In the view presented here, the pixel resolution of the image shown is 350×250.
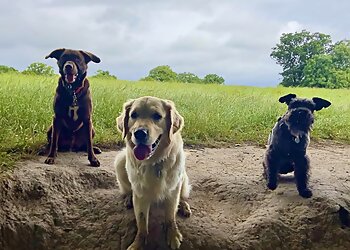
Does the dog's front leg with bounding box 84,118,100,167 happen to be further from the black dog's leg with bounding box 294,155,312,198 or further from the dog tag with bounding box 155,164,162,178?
the black dog's leg with bounding box 294,155,312,198

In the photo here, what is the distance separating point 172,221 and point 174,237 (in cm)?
9

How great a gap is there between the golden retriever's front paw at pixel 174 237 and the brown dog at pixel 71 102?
0.82 m

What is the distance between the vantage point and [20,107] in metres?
3.84

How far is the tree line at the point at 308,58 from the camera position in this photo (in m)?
5.36

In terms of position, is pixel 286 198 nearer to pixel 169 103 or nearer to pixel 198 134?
pixel 169 103

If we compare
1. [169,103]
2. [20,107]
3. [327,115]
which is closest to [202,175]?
[169,103]

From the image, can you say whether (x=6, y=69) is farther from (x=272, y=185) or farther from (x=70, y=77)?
(x=272, y=185)

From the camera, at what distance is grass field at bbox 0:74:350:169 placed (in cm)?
363

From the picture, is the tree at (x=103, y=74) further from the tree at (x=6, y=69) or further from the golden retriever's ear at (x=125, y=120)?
the golden retriever's ear at (x=125, y=120)

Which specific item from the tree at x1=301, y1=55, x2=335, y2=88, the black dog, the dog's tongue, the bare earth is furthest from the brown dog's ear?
the tree at x1=301, y1=55, x2=335, y2=88

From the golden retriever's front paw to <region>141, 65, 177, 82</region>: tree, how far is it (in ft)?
10.5

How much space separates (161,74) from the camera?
555 centimetres

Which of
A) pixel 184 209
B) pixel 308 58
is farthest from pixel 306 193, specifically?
pixel 308 58

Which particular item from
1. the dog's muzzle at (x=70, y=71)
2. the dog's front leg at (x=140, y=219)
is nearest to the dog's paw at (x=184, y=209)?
the dog's front leg at (x=140, y=219)
